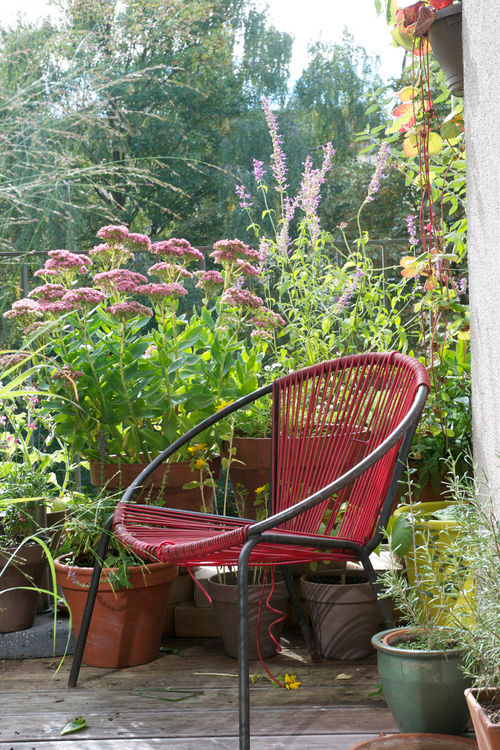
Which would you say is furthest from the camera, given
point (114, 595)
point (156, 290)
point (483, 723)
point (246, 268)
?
point (246, 268)

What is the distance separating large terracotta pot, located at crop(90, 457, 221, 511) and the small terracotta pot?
1021 millimetres

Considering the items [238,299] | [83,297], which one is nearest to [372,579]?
[238,299]

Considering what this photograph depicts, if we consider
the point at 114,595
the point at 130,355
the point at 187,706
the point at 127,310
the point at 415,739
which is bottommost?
the point at 187,706

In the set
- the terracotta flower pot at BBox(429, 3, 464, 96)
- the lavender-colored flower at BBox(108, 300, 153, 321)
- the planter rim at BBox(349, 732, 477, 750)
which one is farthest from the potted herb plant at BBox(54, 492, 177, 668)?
the terracotta flower pot at BBox(429, 3, 464, 96)

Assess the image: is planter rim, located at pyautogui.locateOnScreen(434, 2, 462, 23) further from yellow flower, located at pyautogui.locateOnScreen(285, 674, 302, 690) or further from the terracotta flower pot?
yellow flower, located at pyautogui.locateOnScreen(285, 674, 302, 690)

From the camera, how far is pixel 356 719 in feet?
5.00

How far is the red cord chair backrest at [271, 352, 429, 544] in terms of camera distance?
173cm

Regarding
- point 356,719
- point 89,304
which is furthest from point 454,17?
point 356,719

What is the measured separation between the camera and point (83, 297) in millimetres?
1902

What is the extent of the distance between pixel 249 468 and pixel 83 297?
73cm

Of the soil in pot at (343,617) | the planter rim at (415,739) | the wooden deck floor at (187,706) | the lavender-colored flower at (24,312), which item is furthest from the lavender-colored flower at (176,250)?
the planter rim at (415,739)

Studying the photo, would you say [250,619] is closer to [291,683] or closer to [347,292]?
[291,683]

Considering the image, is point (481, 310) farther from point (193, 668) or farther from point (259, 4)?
point (259, 4)

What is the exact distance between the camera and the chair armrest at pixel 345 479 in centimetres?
133
